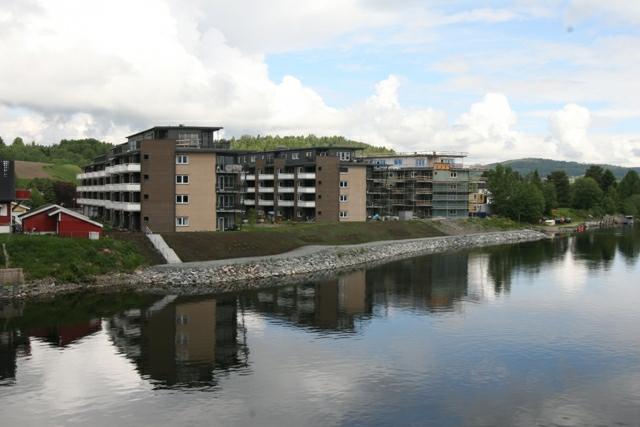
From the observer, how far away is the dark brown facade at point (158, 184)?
74688mm

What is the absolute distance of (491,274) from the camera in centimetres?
7319

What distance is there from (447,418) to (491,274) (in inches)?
1890

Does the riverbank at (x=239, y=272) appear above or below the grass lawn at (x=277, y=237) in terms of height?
below

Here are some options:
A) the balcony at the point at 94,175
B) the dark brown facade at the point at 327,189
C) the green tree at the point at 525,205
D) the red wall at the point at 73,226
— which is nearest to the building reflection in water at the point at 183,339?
the red wall at the point at 73,226

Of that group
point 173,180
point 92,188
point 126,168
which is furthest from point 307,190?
point 126,168

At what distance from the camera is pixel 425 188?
5157 inches

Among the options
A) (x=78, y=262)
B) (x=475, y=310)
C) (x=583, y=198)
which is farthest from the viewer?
(x=583, y=198)

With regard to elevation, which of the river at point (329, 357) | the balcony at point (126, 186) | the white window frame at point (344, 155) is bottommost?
the river at point (329, 357)

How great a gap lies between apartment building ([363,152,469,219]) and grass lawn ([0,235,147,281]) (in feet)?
237

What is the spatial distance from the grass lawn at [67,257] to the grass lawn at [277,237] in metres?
7.04

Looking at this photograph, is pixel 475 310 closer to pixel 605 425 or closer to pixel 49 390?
pixel 605 425

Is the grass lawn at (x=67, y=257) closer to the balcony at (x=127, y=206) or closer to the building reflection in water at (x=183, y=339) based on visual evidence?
the building reflection in water at (x=183, y=339)

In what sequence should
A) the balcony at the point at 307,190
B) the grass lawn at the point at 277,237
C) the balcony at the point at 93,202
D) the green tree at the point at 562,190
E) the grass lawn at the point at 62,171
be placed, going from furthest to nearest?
the green tree at the point at 562,190 → the grass lawn at the point at 62,171 → the balcony at the point at 307,190 → the balcony at the point at 93,202 → the grass lawn at the point at 277,237

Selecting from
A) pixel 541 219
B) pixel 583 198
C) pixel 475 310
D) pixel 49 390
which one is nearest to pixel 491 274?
pixel 475 310
